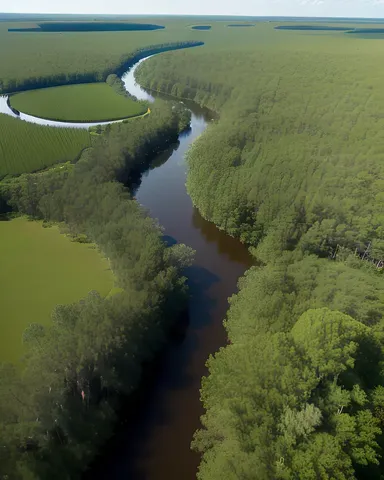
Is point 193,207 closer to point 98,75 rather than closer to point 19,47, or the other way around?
point 98,75

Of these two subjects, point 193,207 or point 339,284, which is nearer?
point 339,284

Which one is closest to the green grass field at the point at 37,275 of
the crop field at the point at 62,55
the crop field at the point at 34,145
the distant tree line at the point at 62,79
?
the crop field at the point at 34,145

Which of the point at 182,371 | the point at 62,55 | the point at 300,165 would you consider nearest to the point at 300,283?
the point at 182,371

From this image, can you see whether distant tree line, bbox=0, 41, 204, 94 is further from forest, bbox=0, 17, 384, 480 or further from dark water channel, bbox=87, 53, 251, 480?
dark water channel, bbox=87, 53, 251, 480

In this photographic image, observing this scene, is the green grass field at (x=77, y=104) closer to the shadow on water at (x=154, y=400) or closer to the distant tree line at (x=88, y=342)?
the distant tree line at (x=88, y=342)

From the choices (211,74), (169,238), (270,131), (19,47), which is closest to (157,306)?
(169,238)

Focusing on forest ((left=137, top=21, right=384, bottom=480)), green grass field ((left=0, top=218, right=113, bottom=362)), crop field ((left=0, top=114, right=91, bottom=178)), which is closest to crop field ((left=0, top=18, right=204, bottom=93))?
crop field ((left=0, top=114, right=91, bottom=178))
